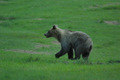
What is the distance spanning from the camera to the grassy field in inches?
422

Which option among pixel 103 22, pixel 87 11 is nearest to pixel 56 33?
pixel 103 22

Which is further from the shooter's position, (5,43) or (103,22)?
(103,22)

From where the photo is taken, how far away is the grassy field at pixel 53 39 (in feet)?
35.2

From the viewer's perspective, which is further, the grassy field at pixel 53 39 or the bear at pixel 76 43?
the bear at pixel 76 43

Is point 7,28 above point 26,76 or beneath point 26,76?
beneath

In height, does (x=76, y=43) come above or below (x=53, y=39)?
above

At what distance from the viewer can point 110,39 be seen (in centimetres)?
2645

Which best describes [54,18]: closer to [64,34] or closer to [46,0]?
[46,0]

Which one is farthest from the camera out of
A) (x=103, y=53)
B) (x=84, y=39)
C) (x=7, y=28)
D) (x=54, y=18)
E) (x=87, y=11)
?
(x=87, y=11)

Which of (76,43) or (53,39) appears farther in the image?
(53,39)

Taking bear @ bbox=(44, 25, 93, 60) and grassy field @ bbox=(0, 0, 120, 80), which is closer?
grassy field @ bbox=(0, 0, 120, 80)

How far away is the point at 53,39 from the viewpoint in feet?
88.0

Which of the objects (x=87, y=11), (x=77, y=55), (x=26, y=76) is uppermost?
(x=26, y=76)

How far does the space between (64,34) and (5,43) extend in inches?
312
